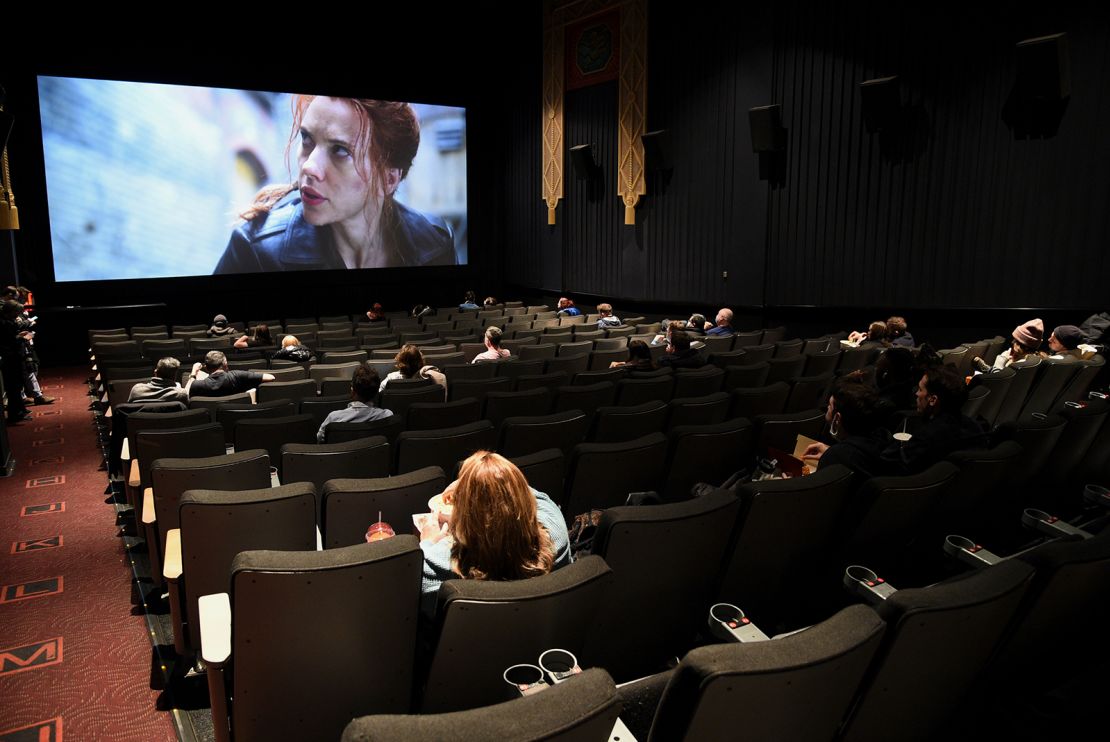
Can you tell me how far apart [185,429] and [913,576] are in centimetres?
362

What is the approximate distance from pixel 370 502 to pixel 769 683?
6.20ft

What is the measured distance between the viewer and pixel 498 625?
1.81 meters

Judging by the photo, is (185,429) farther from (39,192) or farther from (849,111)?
(39,192)

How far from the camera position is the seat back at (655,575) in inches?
91.5

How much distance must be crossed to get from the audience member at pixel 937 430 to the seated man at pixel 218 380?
179 inches

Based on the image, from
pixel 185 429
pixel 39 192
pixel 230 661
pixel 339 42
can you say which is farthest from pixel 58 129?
pixel 230 661

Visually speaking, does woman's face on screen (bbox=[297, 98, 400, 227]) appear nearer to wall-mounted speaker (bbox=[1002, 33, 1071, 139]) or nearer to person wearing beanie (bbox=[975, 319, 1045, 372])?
wall-mounted speaker (bbox=[1002, 33, 1071, 139])

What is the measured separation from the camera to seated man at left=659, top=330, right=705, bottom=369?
21.1 ft

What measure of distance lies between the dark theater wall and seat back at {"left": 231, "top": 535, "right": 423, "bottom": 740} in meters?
9.41

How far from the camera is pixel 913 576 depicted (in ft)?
10.0

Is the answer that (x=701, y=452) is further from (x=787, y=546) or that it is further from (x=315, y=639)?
(x=315, y=639)

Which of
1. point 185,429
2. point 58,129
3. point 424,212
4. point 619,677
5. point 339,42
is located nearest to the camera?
point 619,677

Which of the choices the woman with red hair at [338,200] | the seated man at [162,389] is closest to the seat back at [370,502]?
the seated man at [162,389]

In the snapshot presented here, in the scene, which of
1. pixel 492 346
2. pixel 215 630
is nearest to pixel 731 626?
pixel 215 630
